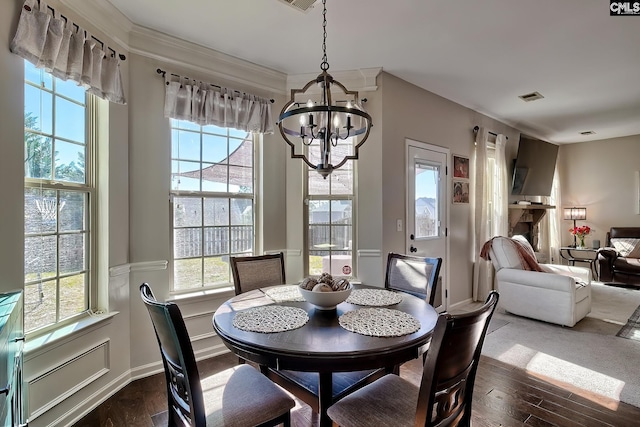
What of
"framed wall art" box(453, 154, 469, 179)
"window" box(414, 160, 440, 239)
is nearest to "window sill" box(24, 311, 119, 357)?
"window" box(414, 160, 440, 239)

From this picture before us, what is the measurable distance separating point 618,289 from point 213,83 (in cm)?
674

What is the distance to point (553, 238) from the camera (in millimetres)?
6242

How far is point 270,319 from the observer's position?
156cm

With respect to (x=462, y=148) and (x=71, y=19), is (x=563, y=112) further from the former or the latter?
(x=71, y=19)

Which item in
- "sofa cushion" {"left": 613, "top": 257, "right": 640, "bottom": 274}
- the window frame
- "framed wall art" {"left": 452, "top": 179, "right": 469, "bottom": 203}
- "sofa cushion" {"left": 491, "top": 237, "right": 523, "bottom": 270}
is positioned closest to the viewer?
the window frame

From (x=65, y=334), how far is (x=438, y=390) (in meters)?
2.14

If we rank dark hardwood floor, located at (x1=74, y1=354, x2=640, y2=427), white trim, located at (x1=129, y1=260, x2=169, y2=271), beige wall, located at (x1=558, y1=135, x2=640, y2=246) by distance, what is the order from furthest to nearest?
beige wall, located at (x1=558, y1=135, x2=640, y2=246) → white trim, located at (x1=129, y1=260, x2=169, y2=271) → dark hardwood floor, located at (x1=74, y1=354, x2=640, y2=427)

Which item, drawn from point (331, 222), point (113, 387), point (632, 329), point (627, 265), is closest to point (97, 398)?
point (113, 387)

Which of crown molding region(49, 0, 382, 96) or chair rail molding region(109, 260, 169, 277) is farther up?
crown molding region(49, 0, 382, 96)

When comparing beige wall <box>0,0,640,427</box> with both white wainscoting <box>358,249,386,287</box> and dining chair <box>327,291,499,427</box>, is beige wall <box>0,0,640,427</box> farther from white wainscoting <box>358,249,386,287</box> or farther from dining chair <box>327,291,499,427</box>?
dining chair <box>327,291,499,427</box>

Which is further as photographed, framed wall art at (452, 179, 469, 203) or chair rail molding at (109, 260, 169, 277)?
framed wall art at (452, 179, 469, 203)

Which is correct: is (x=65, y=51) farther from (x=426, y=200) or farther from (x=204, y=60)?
(x=426, y=200)

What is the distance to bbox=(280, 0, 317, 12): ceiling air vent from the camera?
2123 millimetres

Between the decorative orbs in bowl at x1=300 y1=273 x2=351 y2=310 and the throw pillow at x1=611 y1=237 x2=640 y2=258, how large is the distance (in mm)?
6336
